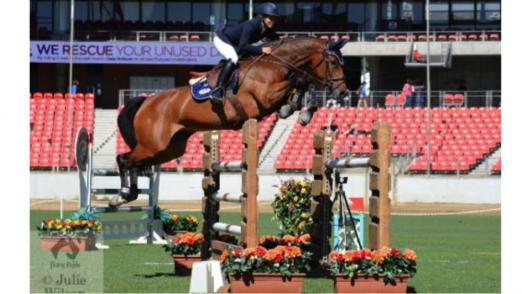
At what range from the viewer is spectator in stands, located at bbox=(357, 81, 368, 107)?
39.1 m

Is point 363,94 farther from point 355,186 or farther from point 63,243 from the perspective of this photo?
point 63,243

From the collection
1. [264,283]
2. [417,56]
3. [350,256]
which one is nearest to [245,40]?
[264,283]

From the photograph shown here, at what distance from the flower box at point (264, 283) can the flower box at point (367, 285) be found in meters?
0.45

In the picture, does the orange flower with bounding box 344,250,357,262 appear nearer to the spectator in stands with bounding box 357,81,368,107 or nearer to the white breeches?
the white breeches

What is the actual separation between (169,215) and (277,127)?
854 inches

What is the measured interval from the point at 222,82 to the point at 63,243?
4.27 meters

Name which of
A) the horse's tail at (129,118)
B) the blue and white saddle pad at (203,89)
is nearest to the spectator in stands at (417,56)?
the horse's tail at (129,118)

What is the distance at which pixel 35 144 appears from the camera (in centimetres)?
3756

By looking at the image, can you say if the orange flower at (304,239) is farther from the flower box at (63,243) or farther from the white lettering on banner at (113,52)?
the white lettering on banner at (113,52)

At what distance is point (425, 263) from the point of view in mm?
14586

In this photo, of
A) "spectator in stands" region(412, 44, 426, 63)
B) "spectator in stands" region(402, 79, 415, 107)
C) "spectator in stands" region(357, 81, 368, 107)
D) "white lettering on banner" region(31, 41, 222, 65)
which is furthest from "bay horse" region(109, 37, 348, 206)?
"spectator in stands" region(412, 44, 426, 63)

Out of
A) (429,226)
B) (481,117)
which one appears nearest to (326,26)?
(481,117)

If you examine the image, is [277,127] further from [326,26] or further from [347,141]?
[326,26]

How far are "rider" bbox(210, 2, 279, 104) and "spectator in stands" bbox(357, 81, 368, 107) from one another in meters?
26.0
